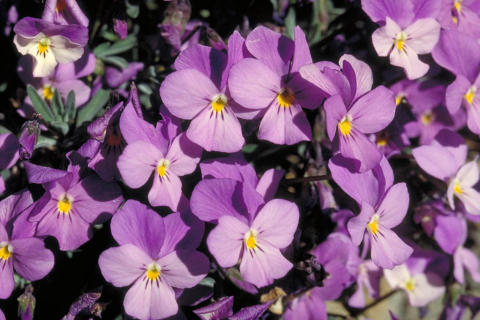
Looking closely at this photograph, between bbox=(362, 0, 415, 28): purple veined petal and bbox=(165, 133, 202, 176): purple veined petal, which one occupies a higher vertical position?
Answer: bbox=(362, 0, 415, 28): purple veined petal

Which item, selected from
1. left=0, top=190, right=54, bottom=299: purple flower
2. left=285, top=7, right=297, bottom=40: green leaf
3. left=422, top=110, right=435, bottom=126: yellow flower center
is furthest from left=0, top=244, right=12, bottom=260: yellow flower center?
left=422, top=110, right=435, bottom=126: yellow flower center

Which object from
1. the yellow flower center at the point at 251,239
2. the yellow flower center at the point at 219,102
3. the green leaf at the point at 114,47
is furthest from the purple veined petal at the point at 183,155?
the green leaf at the point at 114,47

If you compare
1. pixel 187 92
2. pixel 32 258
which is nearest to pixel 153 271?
pixel 32 258

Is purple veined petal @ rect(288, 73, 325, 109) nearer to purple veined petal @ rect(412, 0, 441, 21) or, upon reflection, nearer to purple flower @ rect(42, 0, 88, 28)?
purple veined petal @ rect(412, 0, 441, 21)

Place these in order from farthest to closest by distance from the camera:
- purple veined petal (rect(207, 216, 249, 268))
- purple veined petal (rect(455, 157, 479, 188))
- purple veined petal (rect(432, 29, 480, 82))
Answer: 1. purple veined petal (rect(455, 157, 479, 188))
2. purple veined petal (rect(432, 29, 480, 82))
3. purple veined petal (rect(207, 216, 249, 268))

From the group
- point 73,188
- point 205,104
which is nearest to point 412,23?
point 205,104

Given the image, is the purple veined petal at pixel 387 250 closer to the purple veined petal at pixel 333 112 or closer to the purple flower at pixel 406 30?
the purple veined petal at pixel 333 112

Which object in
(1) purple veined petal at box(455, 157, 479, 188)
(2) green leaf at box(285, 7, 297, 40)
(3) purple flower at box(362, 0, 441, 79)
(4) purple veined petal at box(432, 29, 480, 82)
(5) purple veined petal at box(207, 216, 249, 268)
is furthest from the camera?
(2) green leaf at box(285, 7, 297, 40)
